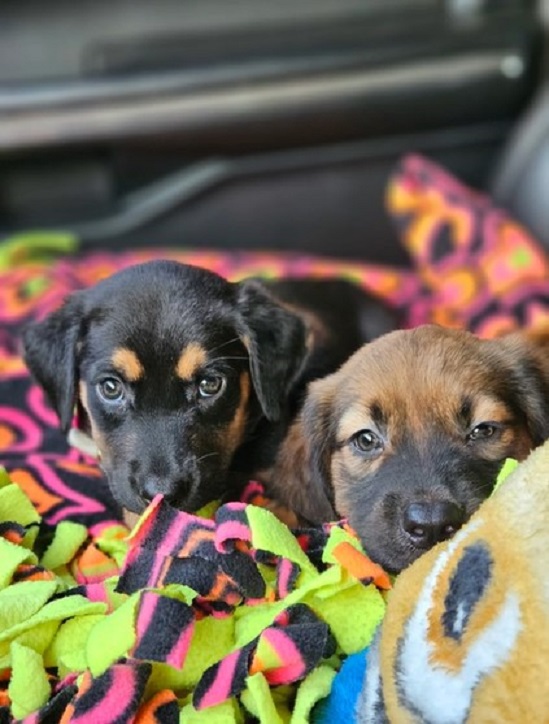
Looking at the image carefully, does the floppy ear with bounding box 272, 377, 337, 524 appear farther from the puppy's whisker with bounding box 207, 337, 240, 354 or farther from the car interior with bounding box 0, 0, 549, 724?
the puppy's whisker with bounding box 207, 337, 240, 354

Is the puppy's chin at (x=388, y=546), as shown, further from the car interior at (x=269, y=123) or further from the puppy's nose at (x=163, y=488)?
the car interior at (x=269, y=123)

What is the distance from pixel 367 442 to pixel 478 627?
751 millimetres

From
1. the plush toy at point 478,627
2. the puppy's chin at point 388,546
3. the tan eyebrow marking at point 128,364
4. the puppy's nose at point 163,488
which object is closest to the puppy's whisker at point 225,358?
the tan eyebrow marking at point 128,364

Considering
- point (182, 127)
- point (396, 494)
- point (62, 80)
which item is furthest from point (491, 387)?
point (62, 80)

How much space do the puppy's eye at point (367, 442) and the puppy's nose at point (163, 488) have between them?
386 mm

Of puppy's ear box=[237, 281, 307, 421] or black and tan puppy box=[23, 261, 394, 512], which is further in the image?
puppy's ear box=[237, 281, 307, 421]

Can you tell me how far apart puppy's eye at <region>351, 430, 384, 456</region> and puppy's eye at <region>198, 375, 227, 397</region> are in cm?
40

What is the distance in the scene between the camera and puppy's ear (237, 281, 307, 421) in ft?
8.00

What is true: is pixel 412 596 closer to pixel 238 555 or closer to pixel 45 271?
pixel 238 555

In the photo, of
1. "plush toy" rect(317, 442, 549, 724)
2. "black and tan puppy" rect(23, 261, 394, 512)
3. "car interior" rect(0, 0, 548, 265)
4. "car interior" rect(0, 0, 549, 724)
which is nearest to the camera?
"plush toy" rect(317, 442, 549, 724)

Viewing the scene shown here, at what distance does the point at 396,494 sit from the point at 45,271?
8.33 feet

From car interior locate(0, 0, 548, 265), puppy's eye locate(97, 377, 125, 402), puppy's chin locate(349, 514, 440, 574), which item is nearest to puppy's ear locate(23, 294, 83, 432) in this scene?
puppy's eye locate(97, 377, 125, 402)

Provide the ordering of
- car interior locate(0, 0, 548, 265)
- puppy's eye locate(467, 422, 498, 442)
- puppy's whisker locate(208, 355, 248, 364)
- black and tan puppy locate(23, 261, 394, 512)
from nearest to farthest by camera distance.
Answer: puppy's eye locate(467, 422, 498, 442)
black and tan puppy locate(23, 261, 394, 512)
puppy's whisker locate(208, 355, 248, 364)
car interior locate(0, 0, 548, 265)

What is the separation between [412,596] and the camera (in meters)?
1.54
